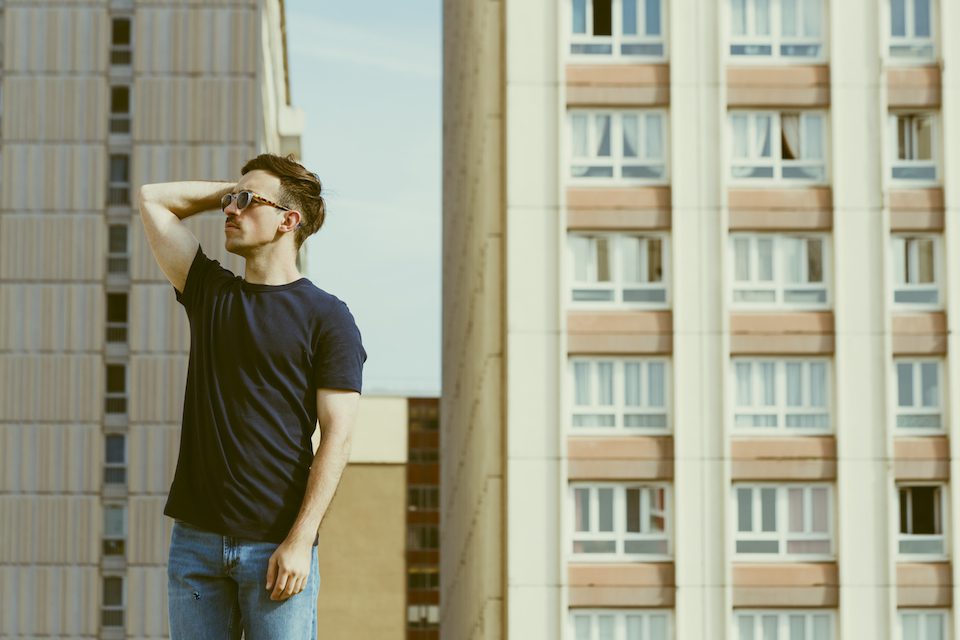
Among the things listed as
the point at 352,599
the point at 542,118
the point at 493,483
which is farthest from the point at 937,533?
the point at 352,599

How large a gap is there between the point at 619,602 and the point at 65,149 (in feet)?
122

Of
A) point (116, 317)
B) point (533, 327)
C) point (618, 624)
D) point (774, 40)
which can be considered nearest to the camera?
point (618, 624)

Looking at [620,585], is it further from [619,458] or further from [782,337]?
[782,337]

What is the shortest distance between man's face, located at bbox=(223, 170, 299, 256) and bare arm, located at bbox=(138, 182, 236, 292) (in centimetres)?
15

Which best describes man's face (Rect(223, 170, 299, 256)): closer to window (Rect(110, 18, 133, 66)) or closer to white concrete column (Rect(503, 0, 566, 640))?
white concrete column (Rect(503, 0, 566, 640))

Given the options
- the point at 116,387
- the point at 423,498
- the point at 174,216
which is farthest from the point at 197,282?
the point at 423,498

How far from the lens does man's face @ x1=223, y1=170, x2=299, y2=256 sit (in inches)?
256

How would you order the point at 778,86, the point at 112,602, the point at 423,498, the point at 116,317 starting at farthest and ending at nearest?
the point at 423,498
the point at 116,317
the point at 112,602
the point at 778,86

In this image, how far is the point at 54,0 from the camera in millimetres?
74062

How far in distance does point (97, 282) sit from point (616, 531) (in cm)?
3364

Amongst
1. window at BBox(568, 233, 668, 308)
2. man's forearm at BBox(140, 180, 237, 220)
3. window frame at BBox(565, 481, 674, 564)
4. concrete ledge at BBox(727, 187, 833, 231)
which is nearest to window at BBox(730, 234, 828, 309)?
concrete ledge at BBox(727, 187, 833, 231)

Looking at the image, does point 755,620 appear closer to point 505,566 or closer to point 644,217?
point 505,566

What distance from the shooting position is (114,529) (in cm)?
7112

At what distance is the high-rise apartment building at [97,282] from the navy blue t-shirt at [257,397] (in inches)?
2525
